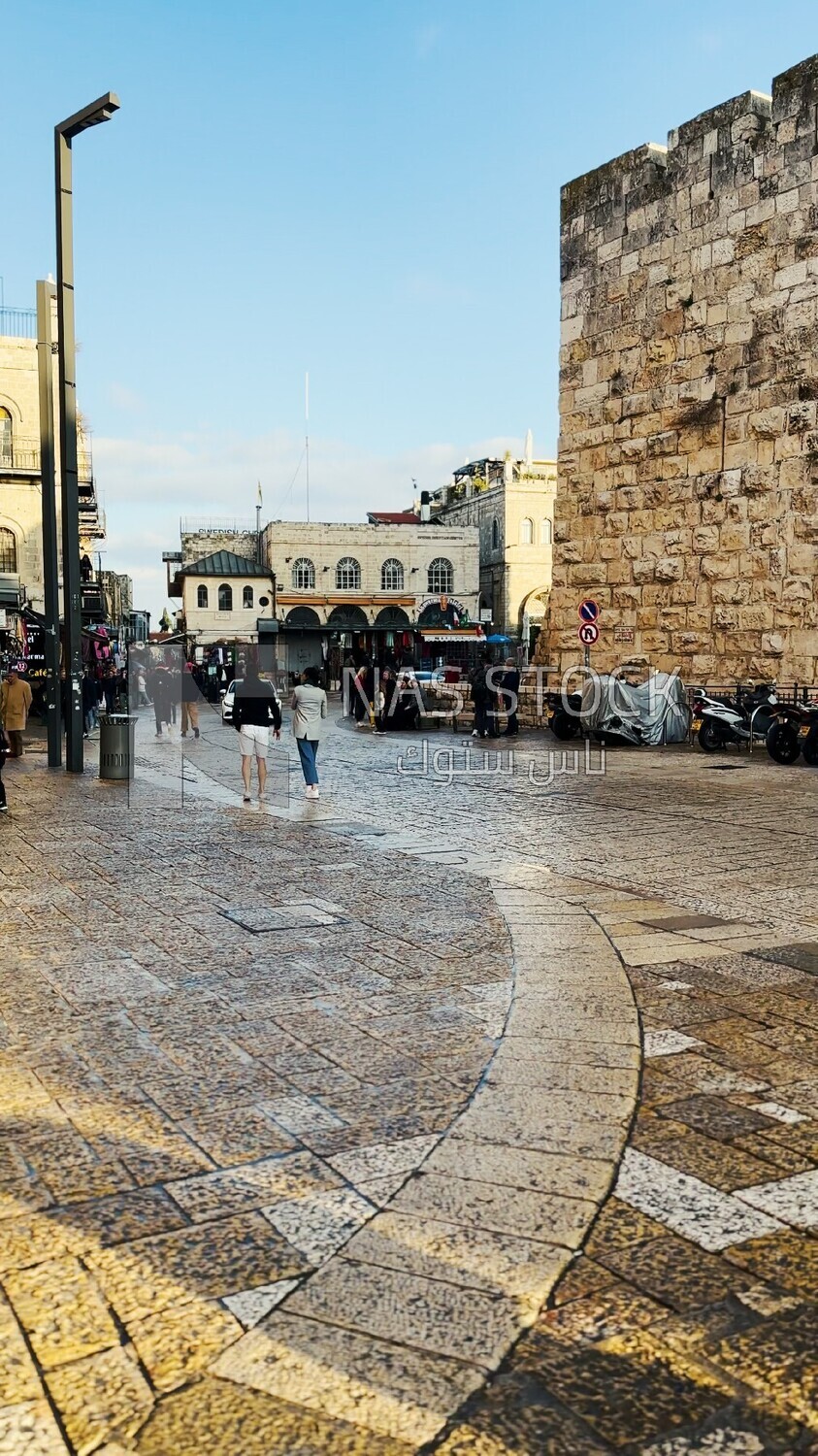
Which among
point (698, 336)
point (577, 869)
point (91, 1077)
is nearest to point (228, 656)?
point (698, 336)

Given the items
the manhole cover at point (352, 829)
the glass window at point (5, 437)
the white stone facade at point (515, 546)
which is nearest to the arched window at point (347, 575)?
the white stone facade at point (515, 546)

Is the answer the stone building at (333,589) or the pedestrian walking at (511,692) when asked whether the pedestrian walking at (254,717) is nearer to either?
the pedestrian walking at (511,692)

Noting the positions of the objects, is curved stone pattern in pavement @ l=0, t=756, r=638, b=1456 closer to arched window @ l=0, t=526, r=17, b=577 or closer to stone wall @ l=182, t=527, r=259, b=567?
arched window @ l=0, t=526, r=17, b=577

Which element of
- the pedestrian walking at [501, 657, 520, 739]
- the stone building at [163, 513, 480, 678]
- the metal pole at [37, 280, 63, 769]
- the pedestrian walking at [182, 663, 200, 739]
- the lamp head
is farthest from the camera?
the stone building at [163, 513, 480, 678]

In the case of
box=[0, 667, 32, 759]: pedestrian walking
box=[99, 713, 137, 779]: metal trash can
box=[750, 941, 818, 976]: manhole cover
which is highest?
box=[0, 667, 32, 759]: pedestrian walking

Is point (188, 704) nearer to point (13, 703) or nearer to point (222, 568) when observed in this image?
point (13, 703)

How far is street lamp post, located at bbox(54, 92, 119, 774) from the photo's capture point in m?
14.2

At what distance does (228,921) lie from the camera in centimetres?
→ 636

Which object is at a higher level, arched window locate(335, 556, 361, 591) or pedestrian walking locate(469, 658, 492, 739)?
Result: arched window locate(335, 556, 361, 591)

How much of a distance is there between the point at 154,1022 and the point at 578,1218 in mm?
2199

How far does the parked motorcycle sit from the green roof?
165 feet

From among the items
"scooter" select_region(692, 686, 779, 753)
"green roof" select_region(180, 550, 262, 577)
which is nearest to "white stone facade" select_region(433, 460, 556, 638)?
"green roof" select_region(180, 550, 262, 577)

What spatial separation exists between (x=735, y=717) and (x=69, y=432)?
10120mm

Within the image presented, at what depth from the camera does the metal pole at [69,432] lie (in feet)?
46.7
